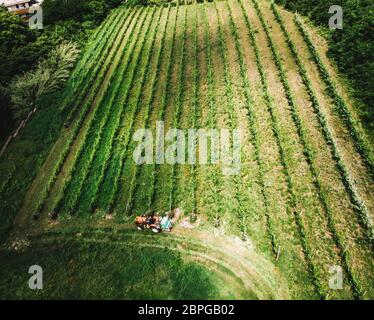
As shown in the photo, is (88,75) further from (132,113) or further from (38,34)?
(38,34)

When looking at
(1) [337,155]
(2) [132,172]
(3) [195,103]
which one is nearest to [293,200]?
(1) [337,155]

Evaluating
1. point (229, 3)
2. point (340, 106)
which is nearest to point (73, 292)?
point (340, 106)

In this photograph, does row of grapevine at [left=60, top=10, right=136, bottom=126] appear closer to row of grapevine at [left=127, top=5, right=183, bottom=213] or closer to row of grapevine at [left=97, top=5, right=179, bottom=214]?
row of grapevine at [left=97, top=5, right=179, bottom=214]

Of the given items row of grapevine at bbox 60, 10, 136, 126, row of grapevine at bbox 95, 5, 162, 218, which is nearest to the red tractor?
row of grapevine at bbox 95, 5, 162, 218

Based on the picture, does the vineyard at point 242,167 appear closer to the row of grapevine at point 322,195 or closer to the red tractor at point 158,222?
the row of grapevine at point 322,195

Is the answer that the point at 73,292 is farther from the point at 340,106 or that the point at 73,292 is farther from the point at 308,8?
the point at 308,8

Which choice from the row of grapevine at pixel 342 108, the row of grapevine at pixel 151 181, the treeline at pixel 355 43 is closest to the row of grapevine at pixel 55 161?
the row of grapevine at pixel 151 181
